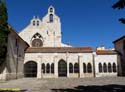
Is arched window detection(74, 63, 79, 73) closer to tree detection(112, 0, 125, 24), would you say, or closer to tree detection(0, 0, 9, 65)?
tree detection(0, 0, 9, 65)

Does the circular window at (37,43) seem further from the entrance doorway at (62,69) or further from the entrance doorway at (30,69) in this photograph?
the entrance doorway at (62,69)

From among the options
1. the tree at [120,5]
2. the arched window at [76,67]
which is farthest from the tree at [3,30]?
the arched window at [76,67]

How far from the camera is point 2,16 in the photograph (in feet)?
85.5

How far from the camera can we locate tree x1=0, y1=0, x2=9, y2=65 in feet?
84.6

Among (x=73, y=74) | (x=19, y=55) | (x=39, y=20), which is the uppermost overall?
(x=39, y=20)

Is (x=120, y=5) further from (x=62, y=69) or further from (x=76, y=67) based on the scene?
(x=62, y=69)

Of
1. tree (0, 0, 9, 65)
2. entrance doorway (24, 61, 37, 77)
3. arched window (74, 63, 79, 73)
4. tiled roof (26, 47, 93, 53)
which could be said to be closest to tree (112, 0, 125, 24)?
tree (0, 0, 9, 65)

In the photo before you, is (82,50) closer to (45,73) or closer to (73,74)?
(73,74)

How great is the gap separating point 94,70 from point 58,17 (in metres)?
20.1

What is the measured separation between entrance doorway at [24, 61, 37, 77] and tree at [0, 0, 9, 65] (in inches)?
513

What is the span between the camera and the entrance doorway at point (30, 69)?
39.3 meters

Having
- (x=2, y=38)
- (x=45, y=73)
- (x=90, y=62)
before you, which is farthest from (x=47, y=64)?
(x=2, y=38)

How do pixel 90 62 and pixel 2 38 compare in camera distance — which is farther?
pixel 90 62

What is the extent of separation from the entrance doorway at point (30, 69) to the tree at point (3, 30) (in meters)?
13.0
